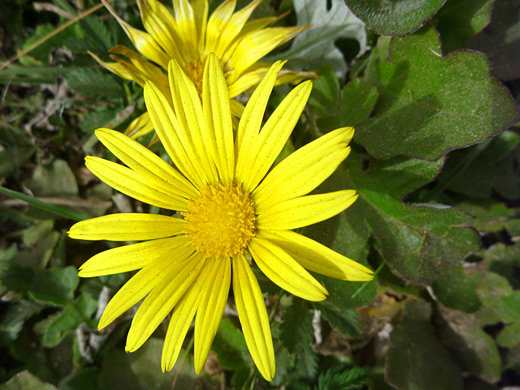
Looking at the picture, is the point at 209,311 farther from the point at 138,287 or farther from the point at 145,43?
the point at 145,43

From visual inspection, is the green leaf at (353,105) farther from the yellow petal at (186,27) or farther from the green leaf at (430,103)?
the yellow petal at (186,27)

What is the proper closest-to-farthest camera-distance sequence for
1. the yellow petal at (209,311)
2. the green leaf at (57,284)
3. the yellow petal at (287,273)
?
the yellow petal at (287,273), the yellow petal at (209,311), the green leaf at (57,284)

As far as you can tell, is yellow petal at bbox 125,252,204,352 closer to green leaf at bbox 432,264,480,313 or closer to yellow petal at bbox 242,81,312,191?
yellow petal at bbox 242,81,312,191

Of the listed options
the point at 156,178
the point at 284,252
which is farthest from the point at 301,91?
the point at 156,178

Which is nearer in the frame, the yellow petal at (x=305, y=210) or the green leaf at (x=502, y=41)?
the yellow petal at (x=305, y=210)

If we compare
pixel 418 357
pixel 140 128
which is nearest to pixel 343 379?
pixel 418 357

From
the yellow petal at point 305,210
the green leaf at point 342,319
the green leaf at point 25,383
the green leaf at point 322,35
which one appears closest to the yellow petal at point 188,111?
the yellow petal at point 305,210
